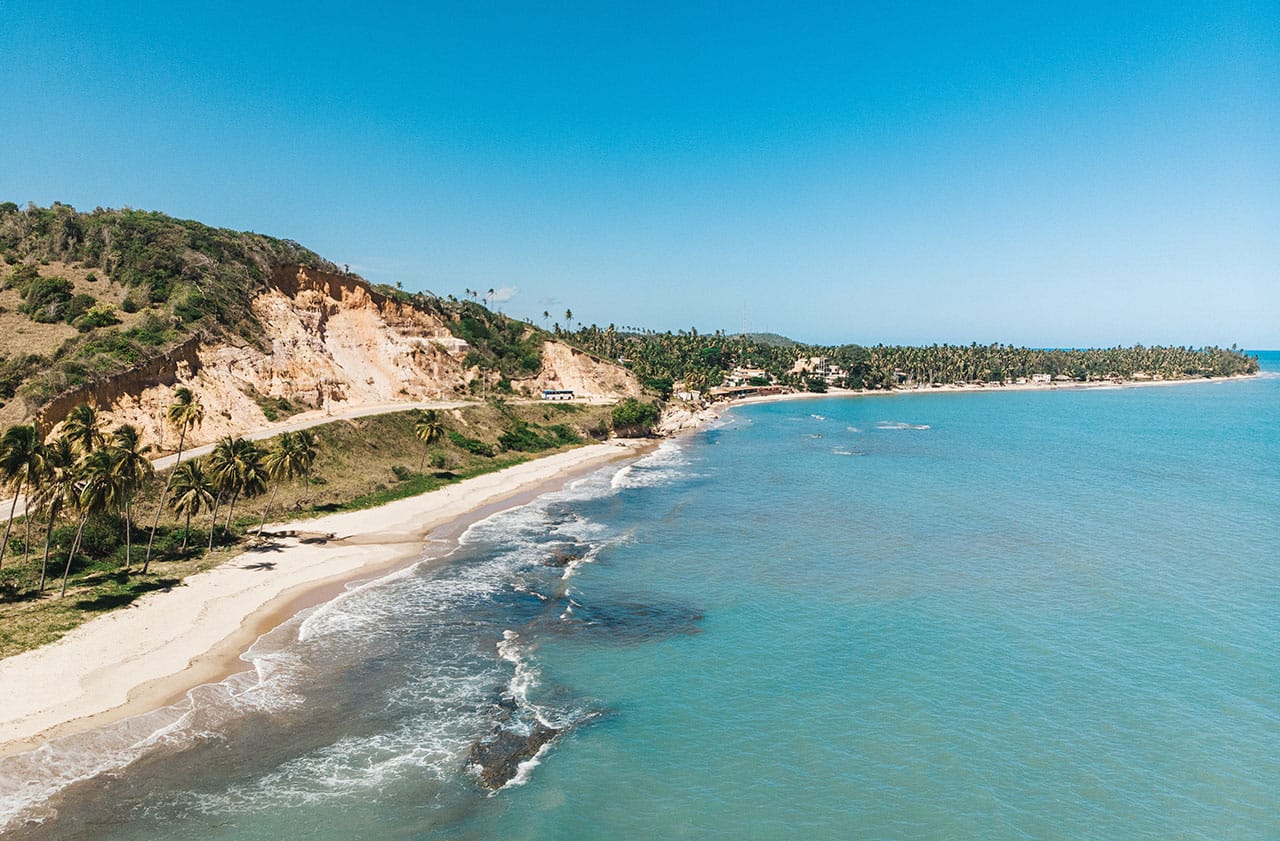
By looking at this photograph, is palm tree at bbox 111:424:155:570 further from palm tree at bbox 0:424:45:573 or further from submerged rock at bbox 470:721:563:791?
submerged rock at bbox 470:721:563:791

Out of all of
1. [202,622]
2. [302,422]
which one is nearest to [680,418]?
[302,422]

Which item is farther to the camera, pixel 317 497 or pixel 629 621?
pixel 317 497

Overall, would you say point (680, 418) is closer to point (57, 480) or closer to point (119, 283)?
point (119, 283)

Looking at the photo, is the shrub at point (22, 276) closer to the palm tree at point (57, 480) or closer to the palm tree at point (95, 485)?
the palm tree at point (57, 480)

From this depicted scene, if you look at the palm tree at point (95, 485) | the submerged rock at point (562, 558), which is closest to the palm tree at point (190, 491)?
the palm tree at point (95, 485)

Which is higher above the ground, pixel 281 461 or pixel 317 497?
pixel 281 461

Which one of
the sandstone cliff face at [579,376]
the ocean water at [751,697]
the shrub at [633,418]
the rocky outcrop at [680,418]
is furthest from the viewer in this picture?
the rocky outcrop at [680,418]

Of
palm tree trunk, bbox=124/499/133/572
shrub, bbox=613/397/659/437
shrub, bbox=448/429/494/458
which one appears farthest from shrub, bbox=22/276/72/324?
shrub, bbox=613/397/659/437

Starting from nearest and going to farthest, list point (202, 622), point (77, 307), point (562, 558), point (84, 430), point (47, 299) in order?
point (202, 622) → point (84, 430) → point (562, 558) → point (77, 307) → point (47, 299)
